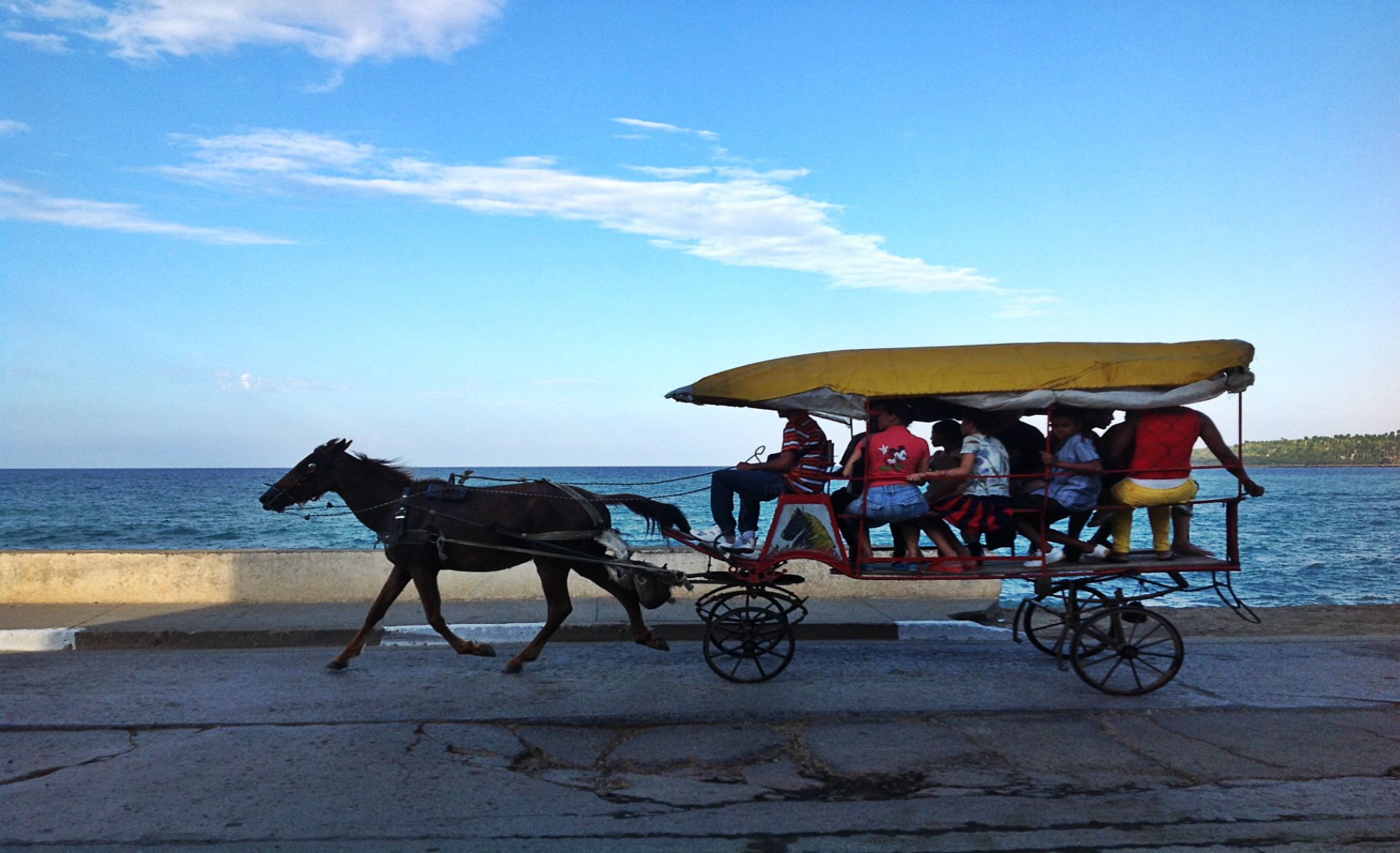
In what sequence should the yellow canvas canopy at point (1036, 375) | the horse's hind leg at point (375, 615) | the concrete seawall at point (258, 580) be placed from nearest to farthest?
the yellow canvas canopy at point (1036, 375), the horse's hind leg at point (375, 615), the concrete seawall at point (258, 580)

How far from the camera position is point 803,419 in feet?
28.6

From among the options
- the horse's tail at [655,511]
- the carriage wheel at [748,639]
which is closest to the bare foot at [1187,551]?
the carriage wheel at [748,639]

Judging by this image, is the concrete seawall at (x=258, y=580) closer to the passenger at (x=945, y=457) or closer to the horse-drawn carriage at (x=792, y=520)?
the horse-drawn carriage at (x=792, y=520)

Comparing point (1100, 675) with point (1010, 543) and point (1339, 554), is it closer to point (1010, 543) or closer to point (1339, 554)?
point (1010, 543)

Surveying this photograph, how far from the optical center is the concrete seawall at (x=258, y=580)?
37.8ft

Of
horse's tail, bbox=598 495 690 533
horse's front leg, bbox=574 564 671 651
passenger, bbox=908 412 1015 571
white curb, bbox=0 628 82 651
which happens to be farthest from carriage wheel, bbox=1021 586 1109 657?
white curb, bbox=0 628 82 651

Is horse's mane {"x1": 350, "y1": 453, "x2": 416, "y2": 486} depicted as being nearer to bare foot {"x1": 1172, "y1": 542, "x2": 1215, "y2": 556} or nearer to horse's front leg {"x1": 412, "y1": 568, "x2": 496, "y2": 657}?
horse's front leg {"x1": 412, "y1": 568, "x2": 496, "y2": 657}

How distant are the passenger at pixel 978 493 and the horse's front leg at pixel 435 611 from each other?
3.83m

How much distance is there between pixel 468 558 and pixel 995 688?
4383mm

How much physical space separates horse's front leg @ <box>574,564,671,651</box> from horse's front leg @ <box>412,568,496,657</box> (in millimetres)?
1066

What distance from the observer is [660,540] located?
13.6m

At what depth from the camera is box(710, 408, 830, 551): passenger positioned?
8570mm

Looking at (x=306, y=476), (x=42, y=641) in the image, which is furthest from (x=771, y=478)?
(x=42, y=641)

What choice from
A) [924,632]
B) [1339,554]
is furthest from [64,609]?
[1339,554]
